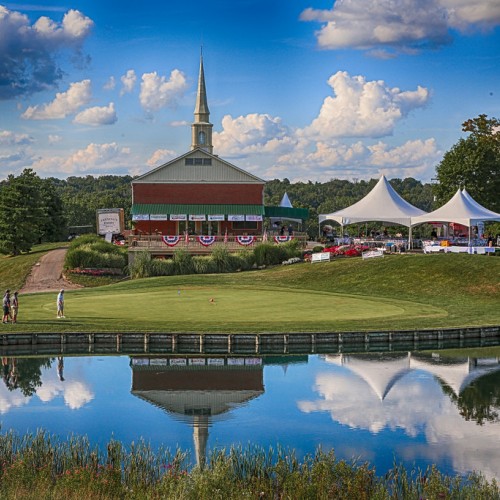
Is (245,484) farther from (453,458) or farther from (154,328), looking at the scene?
(154,328)

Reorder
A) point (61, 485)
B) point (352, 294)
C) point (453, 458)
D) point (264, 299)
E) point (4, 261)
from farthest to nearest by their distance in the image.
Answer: point (4, 261) < point (352, 294) < point (264, 299) < point (453, 458) < point (61, 485)

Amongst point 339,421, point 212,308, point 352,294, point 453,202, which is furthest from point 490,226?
point 339,421

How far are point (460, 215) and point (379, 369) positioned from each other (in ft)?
108

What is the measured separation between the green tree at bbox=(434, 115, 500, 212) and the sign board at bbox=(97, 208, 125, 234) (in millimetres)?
32826

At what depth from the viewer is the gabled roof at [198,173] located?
7906cm

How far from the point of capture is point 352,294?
51.6 metres

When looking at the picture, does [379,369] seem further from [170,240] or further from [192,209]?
[192,209]

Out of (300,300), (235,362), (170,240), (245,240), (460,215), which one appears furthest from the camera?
(245,240)

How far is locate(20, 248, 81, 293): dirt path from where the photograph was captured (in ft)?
196

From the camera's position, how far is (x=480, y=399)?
28.7 meters

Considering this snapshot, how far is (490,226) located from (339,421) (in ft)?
231

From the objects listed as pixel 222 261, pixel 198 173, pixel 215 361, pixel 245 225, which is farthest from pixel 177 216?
pixel 215 361

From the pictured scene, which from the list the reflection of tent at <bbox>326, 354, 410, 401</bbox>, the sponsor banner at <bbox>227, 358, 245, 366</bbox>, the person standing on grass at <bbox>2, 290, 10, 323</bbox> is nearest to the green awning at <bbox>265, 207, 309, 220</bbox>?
the person standing on grass at <bbox>2, 290, 10, 323</bbox>

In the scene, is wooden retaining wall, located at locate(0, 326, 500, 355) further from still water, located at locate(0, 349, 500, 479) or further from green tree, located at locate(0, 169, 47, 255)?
green tree, located at locate(0, 169, 47, 255)
